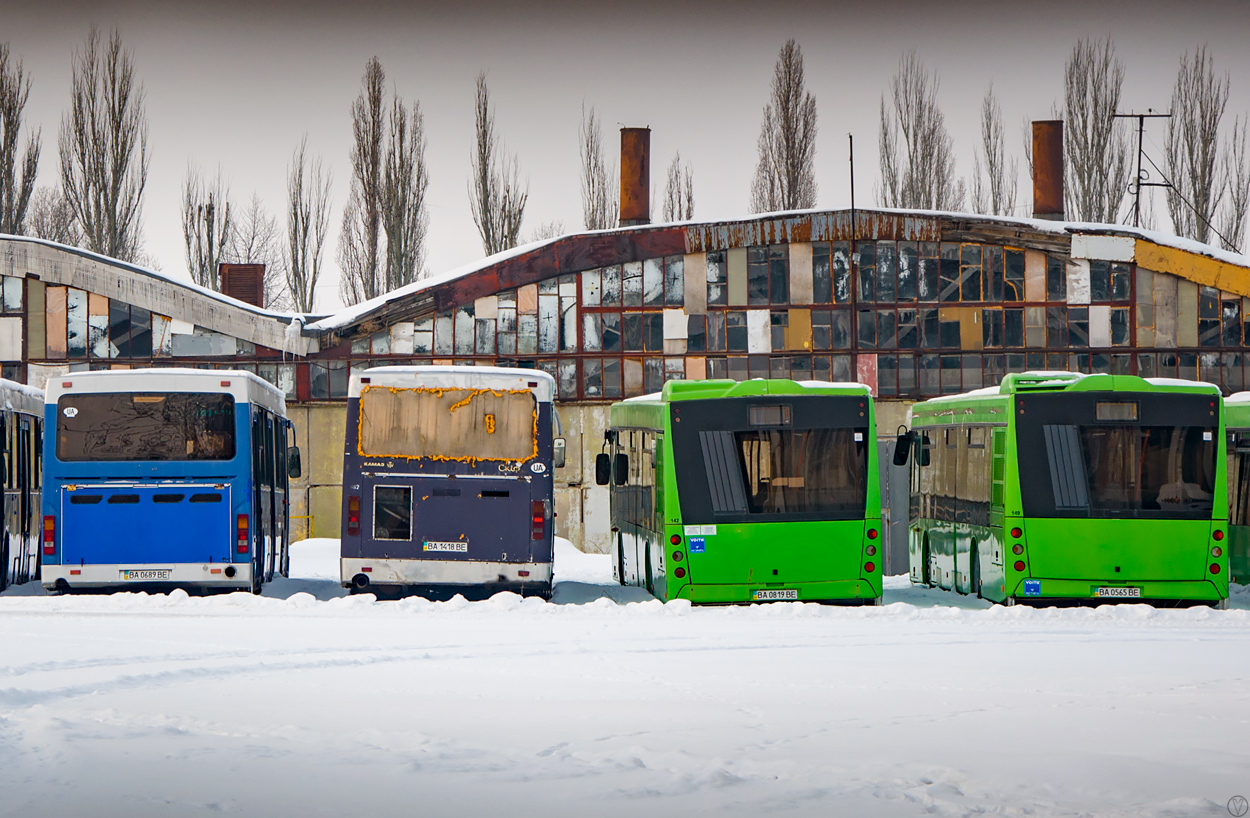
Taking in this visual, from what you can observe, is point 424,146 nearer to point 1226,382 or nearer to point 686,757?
point 1226,382

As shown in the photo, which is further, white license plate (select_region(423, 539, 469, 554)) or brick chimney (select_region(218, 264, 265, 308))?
brick chimney (select_region(218, 264, 265, 308))

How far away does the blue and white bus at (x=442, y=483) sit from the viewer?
1731 centimetres

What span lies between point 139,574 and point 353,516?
2637 millimetres

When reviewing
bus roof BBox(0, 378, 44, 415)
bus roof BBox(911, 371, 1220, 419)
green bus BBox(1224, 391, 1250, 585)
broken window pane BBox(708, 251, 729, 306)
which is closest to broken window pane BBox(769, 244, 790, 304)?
broken window pane BBox(708, 251, 729, 306)

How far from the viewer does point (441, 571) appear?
17.3 m

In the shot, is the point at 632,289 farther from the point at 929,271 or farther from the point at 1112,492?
the point at 1112,492

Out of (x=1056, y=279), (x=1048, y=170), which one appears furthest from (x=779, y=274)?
(x=1048, y=170)

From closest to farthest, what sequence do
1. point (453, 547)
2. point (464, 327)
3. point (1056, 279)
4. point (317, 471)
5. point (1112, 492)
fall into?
point (1112, 492)
point (453, 547)
point (1056, 279)
point (464, 327)
point (317, 471)

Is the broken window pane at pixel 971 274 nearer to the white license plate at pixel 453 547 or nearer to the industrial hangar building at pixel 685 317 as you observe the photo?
the industrial hangar building at pixel 685 317

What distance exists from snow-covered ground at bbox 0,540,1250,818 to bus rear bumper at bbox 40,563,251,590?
3321mm

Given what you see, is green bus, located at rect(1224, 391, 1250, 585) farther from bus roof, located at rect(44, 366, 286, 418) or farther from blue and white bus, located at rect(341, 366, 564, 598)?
bus roof, located at rect(44, 366, 286, 418)

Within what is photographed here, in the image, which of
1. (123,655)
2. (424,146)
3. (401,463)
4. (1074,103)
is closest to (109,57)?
(424,146)

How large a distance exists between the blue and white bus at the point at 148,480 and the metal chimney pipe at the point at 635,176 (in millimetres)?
18398

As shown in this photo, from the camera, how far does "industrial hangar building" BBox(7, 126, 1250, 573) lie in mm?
32375
